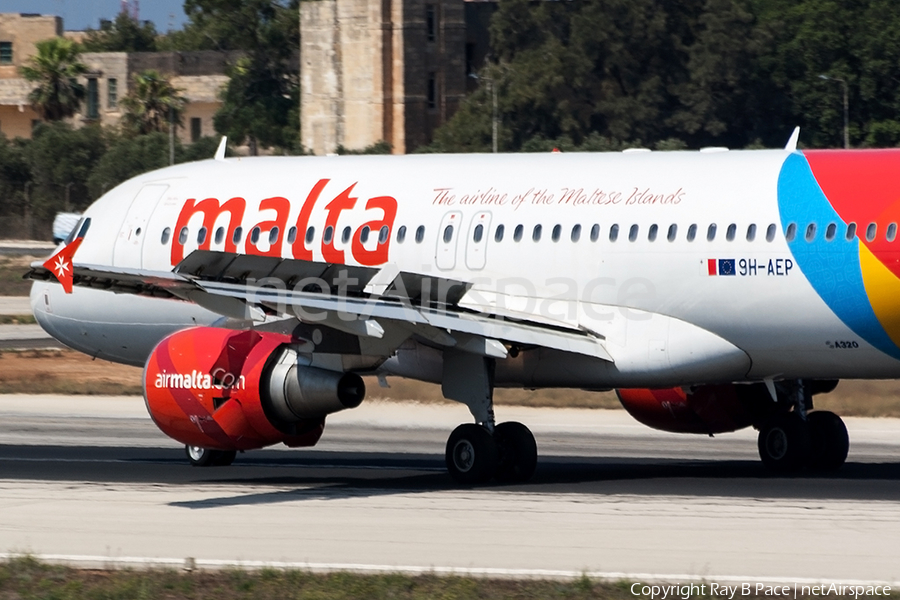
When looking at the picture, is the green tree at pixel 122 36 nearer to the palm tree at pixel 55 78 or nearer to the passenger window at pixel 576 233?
the palm tree at pixel 55 78

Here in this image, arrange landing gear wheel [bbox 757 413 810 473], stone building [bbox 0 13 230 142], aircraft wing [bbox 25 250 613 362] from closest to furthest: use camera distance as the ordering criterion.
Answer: aircraft wing [bbox 25 250 613 362] → landing gear wheel [bbox 757 413 810 473] → stone building [bbox 0 13 230 142]

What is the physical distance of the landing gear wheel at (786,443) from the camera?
2127cm

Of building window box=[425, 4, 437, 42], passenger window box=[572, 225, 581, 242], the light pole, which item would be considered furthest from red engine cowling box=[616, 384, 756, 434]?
building window box=[425, 4, 437, 42]

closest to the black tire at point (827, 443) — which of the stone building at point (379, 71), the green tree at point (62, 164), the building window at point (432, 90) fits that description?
the stone building at point (379, 71)

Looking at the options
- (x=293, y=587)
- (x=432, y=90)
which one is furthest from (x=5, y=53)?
(x=293, y=587)

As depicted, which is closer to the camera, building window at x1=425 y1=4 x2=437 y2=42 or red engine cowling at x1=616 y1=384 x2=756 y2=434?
red engine cowling at x1=616 y1=384 x2=756 y2=434

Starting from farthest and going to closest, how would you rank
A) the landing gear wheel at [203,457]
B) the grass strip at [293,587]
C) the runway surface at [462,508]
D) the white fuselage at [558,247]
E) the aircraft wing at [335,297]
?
the landing gear wheel at [203,457], the white fuselage at [558,247], the aircraft wing at [335,297], the runway surface at [462,508], the grass strip at [293,587]

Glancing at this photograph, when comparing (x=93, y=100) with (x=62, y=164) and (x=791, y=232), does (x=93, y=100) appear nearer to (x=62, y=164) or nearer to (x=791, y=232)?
(x=62, y=164)

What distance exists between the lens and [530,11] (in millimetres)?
101375

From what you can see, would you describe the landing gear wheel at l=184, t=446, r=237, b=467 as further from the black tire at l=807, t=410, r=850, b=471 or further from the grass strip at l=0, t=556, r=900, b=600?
the grass strip at l=0, t=556, r=900, b=600

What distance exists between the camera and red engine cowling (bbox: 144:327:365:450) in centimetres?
1877

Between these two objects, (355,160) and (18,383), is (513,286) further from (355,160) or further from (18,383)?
(18,383)

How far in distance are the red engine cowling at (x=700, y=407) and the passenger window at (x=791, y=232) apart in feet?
12.2

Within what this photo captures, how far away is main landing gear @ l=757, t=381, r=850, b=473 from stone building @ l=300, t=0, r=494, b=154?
255 feet
